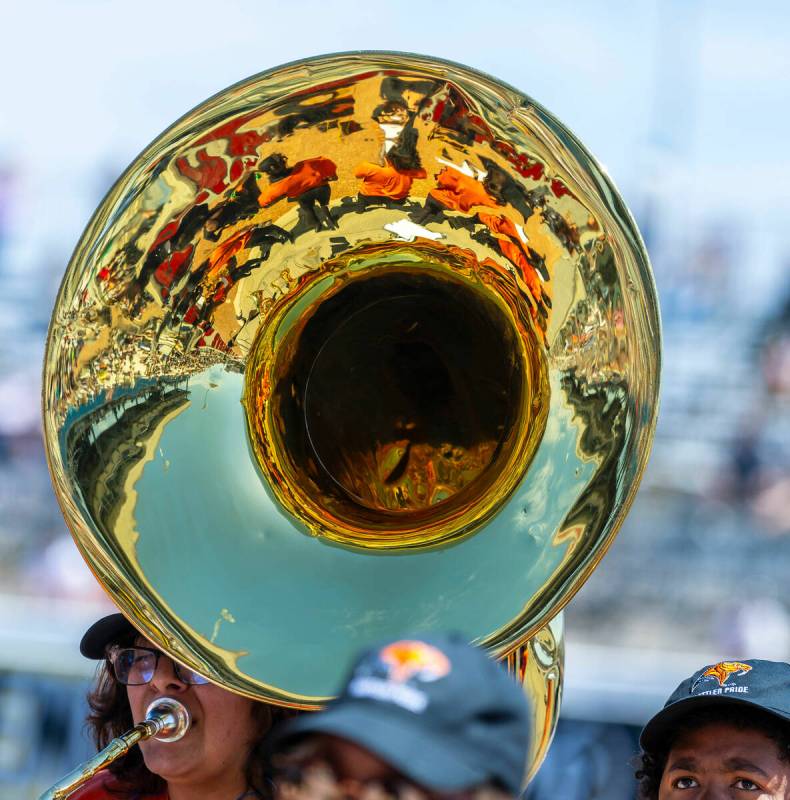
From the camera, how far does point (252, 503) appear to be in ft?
6.37

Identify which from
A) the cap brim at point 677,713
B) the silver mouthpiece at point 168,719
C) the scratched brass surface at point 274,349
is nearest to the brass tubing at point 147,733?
the silver mouthpiece at point 168,719

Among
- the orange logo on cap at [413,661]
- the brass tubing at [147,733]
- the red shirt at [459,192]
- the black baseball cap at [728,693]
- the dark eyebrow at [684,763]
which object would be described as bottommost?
the brass tubing at [147,733]

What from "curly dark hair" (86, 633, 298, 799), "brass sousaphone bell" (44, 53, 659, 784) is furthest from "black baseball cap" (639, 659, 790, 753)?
"curly dark hair" (86, 633, 298, 799)

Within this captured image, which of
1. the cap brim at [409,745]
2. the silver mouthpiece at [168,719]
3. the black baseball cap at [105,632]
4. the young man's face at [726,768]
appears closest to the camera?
the cap brim at [409,745]

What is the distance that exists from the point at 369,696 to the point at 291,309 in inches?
43.5

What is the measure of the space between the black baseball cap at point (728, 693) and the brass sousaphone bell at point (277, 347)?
0.21 m

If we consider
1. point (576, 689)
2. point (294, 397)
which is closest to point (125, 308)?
point (294, 397)

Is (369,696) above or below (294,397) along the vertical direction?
below

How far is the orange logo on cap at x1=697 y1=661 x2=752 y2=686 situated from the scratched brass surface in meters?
0.25

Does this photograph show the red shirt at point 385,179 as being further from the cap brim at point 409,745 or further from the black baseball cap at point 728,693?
the cap brim at point 409,745

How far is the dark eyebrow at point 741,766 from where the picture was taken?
1.79 metres

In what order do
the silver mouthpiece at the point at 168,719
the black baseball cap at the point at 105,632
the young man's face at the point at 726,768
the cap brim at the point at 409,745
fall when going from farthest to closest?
the black baseball cap at the point at 105,632 < the silver mouthpiece at the point at 168,719 < the young man's face at the point at 726,768 < the cap brim at the point at 409,745

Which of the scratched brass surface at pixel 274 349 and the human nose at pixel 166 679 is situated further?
the human nose at pixel 166 679

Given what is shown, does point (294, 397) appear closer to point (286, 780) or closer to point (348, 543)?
point (348, 543)
